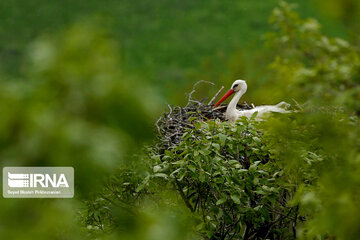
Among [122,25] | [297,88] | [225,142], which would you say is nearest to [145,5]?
[122,25]

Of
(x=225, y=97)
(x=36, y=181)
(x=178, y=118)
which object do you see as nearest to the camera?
(x=36, y=181)

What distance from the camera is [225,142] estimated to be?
161 inches

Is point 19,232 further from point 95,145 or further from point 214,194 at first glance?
point 214,194

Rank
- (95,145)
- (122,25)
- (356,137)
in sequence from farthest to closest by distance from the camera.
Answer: (122,25) < (356,137) < (95,145)

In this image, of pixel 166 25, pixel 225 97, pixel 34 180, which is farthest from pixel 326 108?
pixel 166 25

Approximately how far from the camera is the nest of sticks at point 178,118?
5098 millimetres

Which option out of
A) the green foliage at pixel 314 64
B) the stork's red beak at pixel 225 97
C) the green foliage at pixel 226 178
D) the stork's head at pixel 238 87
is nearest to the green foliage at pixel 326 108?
the green foliage at pixel 314 64

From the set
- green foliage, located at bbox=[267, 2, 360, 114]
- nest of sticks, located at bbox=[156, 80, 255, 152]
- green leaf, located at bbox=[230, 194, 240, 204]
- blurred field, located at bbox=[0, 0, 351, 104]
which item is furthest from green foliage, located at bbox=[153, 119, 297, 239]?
blurred field, located at bbox=[0, 0, 351, 104]

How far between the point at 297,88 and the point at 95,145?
1100mm

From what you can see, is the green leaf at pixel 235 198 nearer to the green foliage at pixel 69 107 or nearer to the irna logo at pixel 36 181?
the irna logo at pixel 36 181

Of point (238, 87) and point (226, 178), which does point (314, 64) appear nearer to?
point (226, 178)

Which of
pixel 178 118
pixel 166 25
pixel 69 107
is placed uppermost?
pixel 69 107

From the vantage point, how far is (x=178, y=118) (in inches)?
224

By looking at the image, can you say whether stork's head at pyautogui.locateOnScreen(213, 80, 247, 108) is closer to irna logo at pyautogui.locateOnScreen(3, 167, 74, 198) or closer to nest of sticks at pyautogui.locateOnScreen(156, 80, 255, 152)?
nest of sticks at pyautogui.locateOnScreen(156, 80, 255, 152)
